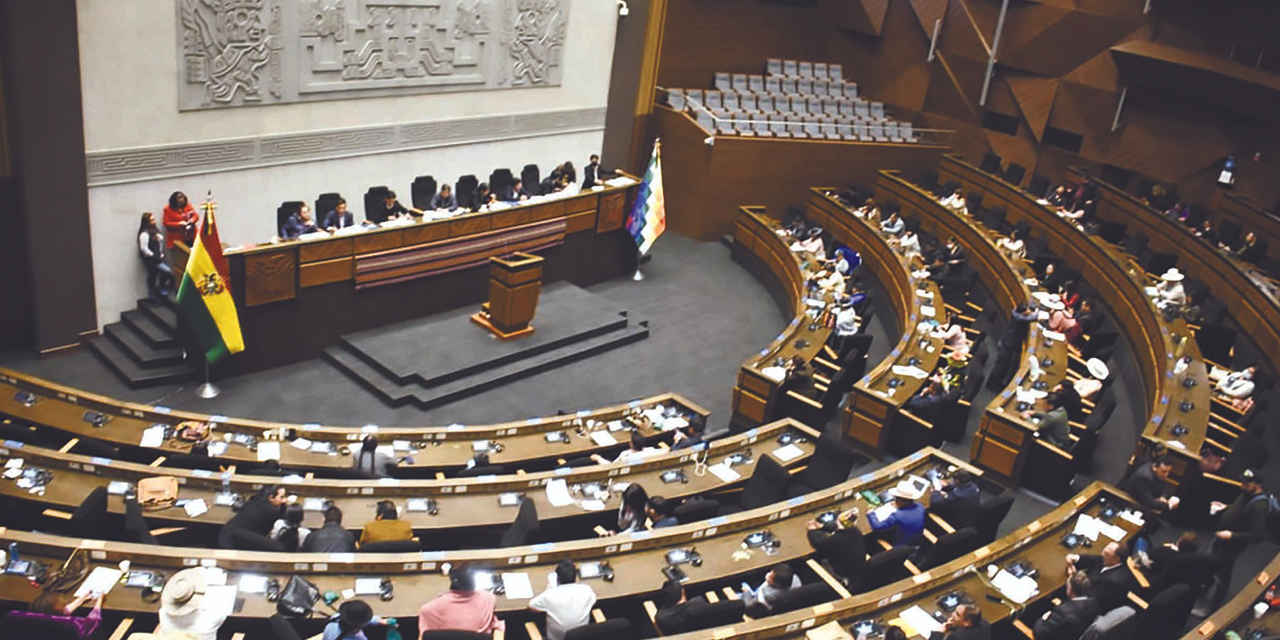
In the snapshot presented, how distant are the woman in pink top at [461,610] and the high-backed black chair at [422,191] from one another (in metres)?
7.71

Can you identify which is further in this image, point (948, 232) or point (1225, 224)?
point (948, 232)

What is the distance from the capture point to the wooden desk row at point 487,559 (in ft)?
19.0

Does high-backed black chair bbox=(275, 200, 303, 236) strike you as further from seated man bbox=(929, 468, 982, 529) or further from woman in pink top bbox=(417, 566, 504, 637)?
seated man bbox=(929, 468, 982, 529)

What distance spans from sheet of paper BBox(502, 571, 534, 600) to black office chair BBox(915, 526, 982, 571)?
2.85 m

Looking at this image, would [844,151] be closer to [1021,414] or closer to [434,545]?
[1021,414]

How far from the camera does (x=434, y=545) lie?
7.12 metres

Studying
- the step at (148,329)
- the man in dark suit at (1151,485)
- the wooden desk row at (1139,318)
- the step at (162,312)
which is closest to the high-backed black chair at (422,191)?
the step at (162,312)

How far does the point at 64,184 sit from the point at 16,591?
207 inches

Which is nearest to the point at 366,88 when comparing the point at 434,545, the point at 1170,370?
the point at 434,545

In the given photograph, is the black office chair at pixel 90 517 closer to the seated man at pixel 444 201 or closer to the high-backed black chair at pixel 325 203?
the high-backed black chair at pixel 325 203

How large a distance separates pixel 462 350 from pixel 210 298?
2658 mm

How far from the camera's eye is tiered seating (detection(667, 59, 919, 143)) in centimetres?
1627

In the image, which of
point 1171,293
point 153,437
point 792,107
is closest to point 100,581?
point 153,437

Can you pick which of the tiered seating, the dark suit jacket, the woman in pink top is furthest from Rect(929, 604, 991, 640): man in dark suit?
the tiered seating
